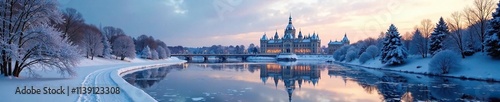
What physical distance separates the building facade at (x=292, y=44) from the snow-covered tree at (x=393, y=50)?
12167cm

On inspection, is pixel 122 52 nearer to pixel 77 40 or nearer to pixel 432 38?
pixel 77 40

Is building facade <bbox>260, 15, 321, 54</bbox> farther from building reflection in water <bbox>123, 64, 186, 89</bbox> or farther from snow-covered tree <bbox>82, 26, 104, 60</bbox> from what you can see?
building reflection in water <bbox>123, 64, 186, 89</bbox>

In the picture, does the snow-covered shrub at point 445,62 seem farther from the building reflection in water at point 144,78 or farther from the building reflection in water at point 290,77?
the building reflection in water at point 144,78

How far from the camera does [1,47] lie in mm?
17594

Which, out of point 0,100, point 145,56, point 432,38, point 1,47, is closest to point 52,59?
point 1,47

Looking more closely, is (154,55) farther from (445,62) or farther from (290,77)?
(445,62)

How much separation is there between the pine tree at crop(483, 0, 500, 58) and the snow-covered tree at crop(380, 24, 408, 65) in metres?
13.0

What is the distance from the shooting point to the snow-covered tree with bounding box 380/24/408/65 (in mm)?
46688

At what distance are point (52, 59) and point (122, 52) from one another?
49722mm

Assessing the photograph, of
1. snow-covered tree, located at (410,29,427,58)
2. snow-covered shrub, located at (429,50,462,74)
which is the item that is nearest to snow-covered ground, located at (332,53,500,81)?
snow-covered shrub, located at (429,50,462,74)

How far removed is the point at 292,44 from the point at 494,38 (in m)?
145

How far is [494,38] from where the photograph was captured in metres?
32.2

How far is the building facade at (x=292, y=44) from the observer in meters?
174

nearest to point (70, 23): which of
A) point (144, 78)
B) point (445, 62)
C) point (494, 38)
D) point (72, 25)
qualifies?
point (72, 25)
